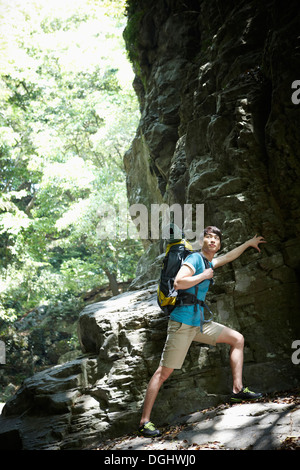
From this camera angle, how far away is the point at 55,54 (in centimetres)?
2173

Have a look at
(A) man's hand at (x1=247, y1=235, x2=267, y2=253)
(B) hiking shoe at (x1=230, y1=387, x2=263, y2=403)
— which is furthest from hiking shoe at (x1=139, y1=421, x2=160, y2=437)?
(A) man's hand at (x1=247, y1=235, x2=267, y2=253)

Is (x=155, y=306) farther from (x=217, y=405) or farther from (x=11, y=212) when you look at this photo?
(x=11, y=212)

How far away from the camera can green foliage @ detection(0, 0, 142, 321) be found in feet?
53.6

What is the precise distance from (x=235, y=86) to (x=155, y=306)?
11.1 ft

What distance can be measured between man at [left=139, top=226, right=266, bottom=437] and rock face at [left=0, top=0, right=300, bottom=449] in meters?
0.64

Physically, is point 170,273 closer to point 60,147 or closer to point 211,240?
point 211,240

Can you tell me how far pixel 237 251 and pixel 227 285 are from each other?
26.2 inches

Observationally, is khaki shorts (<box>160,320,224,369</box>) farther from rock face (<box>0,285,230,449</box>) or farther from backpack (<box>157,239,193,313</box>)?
rock face (<box>0,285,230,449</box>)

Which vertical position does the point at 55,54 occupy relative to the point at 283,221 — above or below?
above

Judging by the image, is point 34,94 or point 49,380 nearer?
point 49,380

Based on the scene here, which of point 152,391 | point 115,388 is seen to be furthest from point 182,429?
point 115,388

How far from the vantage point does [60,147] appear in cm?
1862
